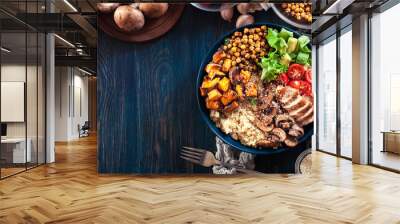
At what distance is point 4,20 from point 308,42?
4.78 metres

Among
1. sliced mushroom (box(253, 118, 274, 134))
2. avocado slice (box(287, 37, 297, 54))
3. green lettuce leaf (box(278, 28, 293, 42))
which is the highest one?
green lettuce leaf (box(278, 28, 293, 42))

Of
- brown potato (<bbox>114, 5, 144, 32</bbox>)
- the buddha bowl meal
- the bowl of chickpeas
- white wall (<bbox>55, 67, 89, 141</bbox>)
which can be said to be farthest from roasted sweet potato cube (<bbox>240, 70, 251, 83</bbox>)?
white wall (<bbox>55, 67, 89, 141</bbox>)

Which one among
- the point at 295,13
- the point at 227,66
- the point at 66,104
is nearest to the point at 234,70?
the point at 227,66

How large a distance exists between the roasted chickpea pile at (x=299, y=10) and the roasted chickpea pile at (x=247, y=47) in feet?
1.69

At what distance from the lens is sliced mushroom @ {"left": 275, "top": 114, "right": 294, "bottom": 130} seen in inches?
238

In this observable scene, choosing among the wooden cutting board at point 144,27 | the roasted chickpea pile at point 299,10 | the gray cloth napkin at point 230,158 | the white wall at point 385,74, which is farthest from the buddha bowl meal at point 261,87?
the white wall at point 385,74

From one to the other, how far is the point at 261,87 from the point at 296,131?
890 millimetres

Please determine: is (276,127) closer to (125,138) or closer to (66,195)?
(125,138)

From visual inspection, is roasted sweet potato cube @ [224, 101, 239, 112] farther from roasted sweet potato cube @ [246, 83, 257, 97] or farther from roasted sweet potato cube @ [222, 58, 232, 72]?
roasted sweet potato cube @ [222, 58, 232, 72]

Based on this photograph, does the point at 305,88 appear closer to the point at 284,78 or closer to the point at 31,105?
the point at 284,78

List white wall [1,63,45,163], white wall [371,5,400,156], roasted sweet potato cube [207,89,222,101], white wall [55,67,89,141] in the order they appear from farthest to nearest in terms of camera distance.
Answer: white wall [55,67,89,141], white wall [371,5,400,156], white wall [1,63,45,163], roasted sweet potato cube [207,89,222,101]

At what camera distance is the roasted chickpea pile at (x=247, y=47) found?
6.04m

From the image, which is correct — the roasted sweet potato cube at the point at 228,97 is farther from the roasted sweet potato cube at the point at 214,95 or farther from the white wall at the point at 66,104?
the white wall at the point at 66,104

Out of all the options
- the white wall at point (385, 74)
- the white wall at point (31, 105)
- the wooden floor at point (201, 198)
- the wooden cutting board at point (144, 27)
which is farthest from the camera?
the white wall at point (385, 74)
